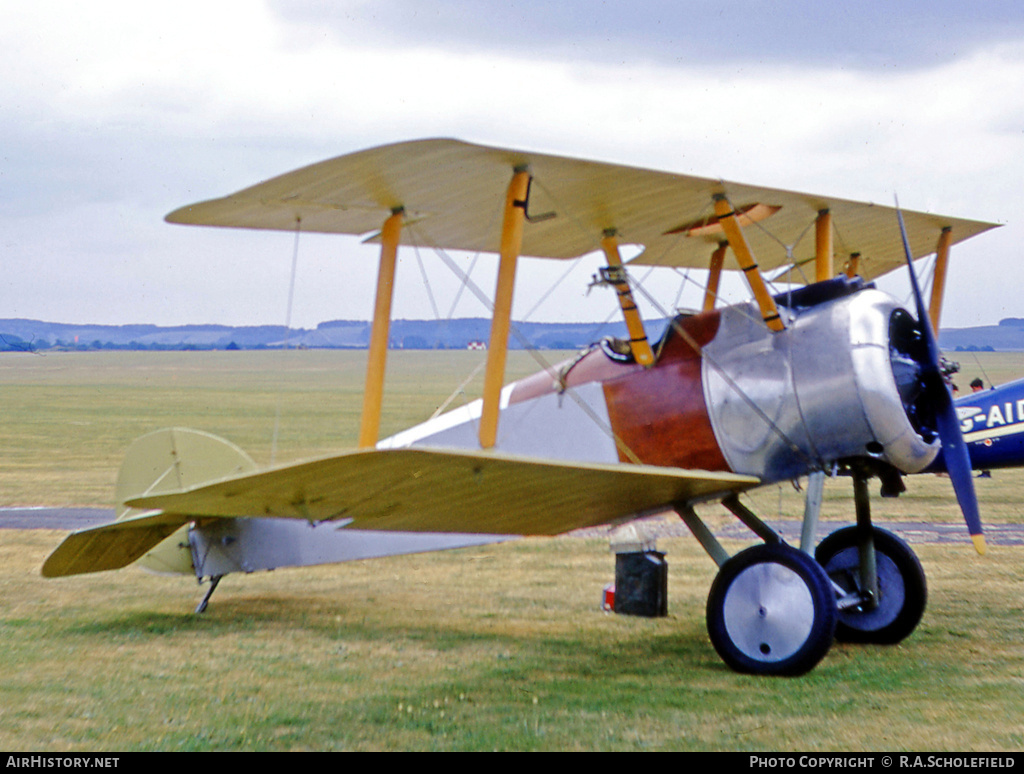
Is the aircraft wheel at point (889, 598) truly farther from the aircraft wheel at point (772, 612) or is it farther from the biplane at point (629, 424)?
the aircraft wheel at point (772, 612)

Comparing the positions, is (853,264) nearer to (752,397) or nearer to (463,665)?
(752,397)

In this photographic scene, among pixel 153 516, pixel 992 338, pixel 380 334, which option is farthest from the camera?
pixel 992 338

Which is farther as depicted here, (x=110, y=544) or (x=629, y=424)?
(x=110, y=544)

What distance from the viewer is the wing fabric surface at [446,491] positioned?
461 cm

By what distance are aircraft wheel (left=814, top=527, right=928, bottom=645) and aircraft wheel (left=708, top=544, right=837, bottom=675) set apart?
4.70 ft

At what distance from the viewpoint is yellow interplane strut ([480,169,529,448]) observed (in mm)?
5562

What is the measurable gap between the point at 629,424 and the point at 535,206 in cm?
157

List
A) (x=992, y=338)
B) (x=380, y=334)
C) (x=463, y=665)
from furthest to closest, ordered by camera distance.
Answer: (x=992, y=338)
(x=380, y=334)
(x=463, y=665)

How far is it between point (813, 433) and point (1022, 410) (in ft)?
15.7

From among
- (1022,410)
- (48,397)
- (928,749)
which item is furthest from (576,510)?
(48,397)

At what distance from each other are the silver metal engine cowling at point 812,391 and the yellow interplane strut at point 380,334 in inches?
77.8

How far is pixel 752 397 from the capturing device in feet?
19.6

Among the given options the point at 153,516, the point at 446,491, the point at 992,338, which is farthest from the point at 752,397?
the point at 992,338

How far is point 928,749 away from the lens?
13.8 feet
